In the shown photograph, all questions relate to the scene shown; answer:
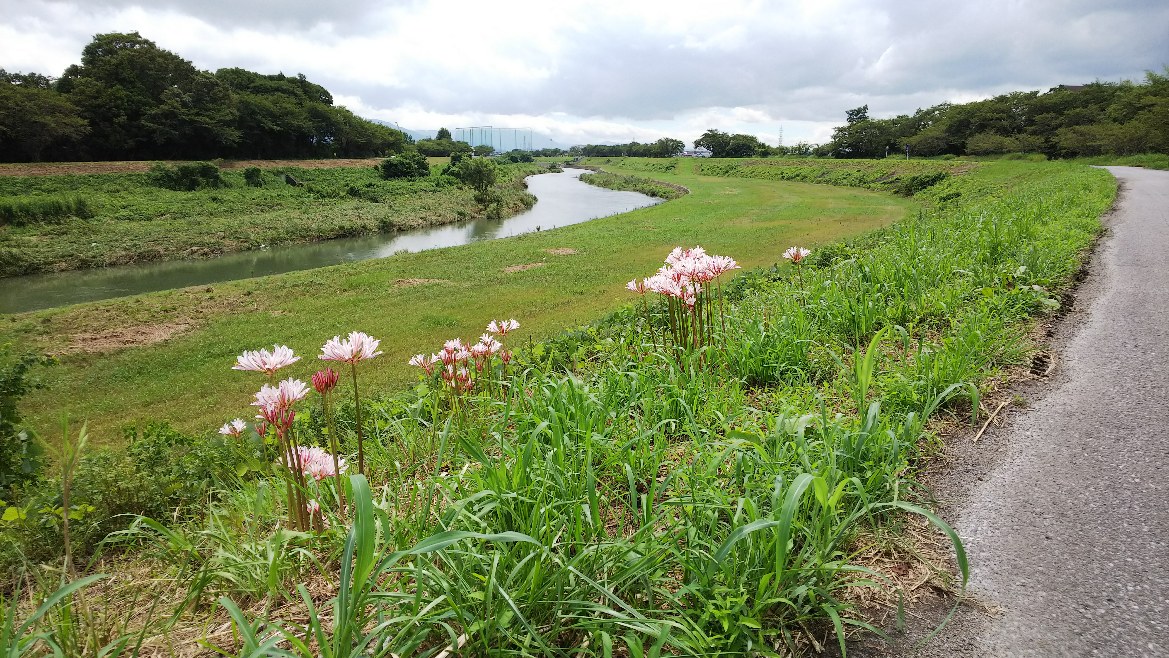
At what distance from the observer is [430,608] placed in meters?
1.50

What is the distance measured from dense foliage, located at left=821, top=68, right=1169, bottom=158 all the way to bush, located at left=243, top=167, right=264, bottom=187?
157 feet

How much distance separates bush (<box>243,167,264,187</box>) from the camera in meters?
36.2

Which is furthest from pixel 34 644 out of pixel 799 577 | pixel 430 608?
pixel 799 577

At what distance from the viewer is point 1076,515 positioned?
2029 millimetres

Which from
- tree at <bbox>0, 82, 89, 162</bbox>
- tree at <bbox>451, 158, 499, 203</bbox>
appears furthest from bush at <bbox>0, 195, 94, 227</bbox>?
tree at <bbox>451, 158, 499, 203</bbox>

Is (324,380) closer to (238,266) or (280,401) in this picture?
(280,401)

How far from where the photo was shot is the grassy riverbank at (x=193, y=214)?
19797mm

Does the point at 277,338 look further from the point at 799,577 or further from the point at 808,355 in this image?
the point at 799,577

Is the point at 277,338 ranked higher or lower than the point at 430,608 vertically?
lower

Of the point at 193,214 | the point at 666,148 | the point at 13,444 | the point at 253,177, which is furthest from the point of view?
the point at 666,148

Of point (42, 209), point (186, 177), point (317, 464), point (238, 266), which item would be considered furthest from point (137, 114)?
Answer: point (317, 464)

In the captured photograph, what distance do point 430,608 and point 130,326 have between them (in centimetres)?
1262

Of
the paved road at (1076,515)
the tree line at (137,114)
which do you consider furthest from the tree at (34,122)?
the paved road at (1076,515)

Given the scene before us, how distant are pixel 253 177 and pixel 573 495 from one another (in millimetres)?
41689
